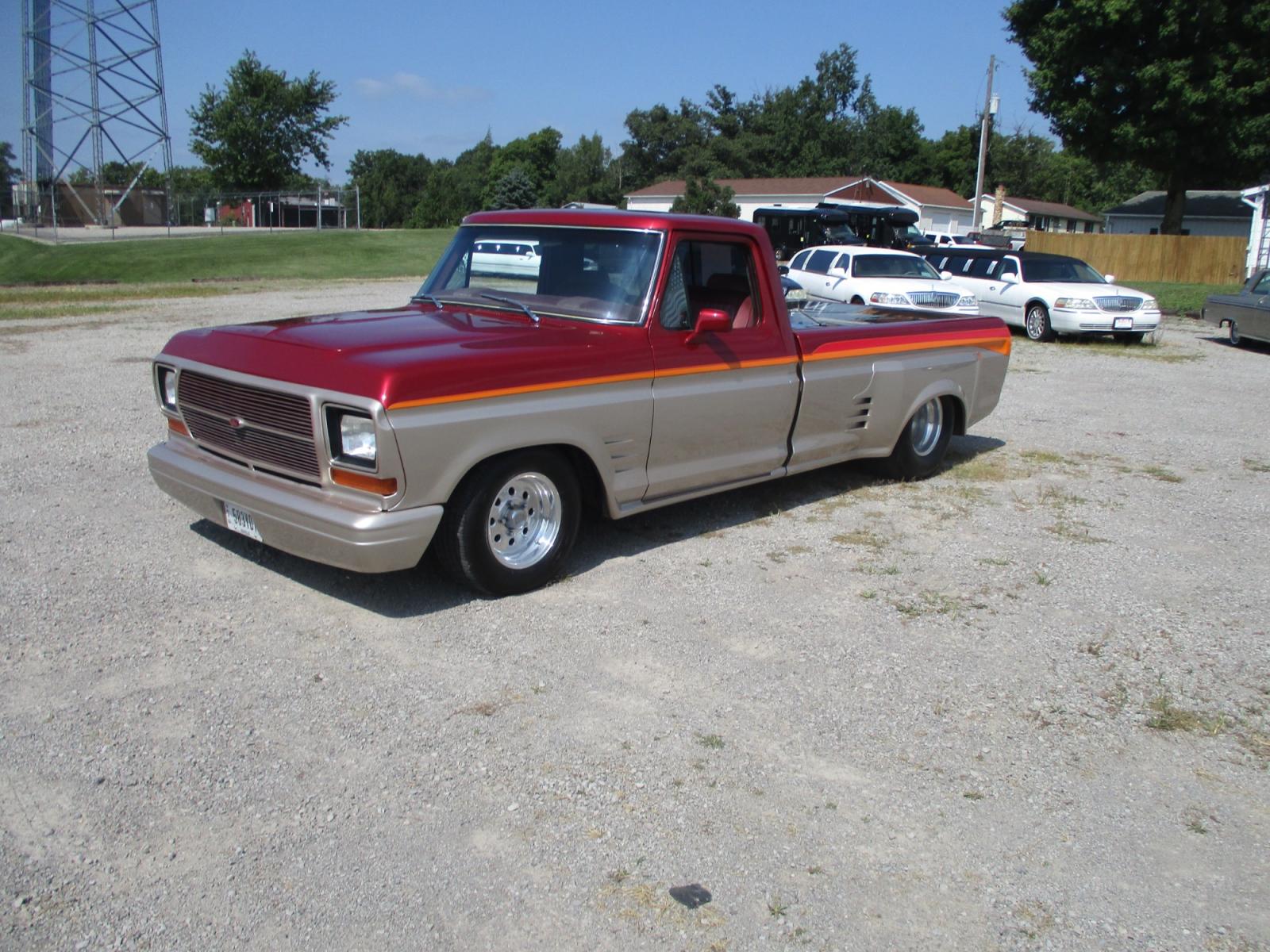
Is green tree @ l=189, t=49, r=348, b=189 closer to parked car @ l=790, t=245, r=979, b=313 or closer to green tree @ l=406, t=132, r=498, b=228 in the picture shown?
green tree @ l=406, t=132, r=498, b=228

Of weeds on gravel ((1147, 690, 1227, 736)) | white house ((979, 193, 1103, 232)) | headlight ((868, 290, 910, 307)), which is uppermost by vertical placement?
white house ((979, 193, 1103, 232))

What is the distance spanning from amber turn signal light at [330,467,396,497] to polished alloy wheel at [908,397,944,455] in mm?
4483

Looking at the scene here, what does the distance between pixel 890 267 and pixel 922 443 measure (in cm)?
1099

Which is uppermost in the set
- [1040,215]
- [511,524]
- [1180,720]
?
[1040,215]

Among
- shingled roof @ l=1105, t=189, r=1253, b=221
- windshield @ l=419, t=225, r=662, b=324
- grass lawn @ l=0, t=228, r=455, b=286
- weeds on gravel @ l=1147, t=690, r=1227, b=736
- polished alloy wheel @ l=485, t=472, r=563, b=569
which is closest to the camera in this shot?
weeds on gravel @ l=1147, t=690, r=1227, b=736

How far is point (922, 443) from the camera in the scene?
8.07 metres

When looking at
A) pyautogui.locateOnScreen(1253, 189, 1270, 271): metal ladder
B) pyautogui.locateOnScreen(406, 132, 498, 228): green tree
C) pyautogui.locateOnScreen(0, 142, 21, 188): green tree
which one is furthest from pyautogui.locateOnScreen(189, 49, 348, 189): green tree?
pyautogui.locateOnScreen(1253, 189, 1270, 271): metal ladder

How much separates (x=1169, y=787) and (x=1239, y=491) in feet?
17.2

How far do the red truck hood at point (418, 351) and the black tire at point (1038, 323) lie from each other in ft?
48.6

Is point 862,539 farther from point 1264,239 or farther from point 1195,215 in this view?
point 1195,215

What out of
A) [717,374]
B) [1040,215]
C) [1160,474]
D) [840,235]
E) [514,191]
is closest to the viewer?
[717,374]

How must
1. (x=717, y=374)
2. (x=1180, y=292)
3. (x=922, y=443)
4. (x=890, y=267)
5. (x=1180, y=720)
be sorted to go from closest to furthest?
1. (x=1180, y=720)
2. (x=717, y=374)
3. (x=922, y=443)
4. (x=890, y=267)
5. (x=1180, y=292)

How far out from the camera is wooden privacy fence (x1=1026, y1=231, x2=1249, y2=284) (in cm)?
3431

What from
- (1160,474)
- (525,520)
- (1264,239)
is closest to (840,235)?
(1264,239)
